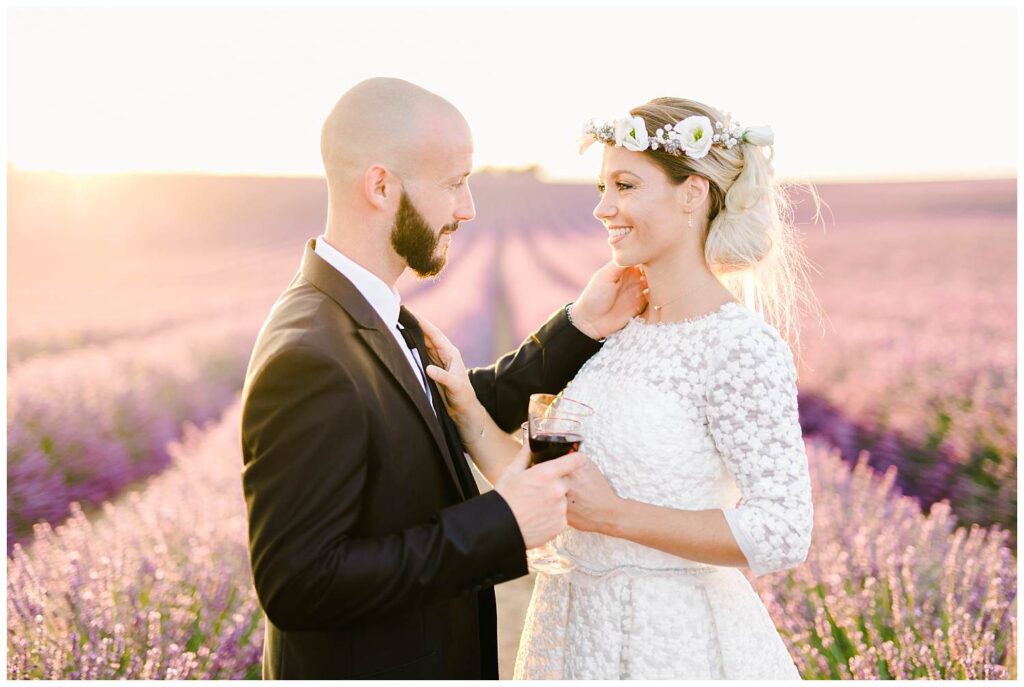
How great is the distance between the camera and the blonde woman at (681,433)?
2461 millimetres

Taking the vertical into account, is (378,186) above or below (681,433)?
above

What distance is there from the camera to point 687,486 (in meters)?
2.63

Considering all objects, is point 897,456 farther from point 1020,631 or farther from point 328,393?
point 328,393

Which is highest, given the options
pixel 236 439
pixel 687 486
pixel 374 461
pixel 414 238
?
pixel 414 238

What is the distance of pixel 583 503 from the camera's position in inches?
99.7

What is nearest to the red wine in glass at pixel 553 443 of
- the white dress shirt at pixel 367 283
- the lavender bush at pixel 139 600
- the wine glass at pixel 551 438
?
the wine glass at pixel 551 438

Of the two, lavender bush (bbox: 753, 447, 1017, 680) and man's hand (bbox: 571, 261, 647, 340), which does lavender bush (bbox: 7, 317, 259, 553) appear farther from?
lavender bush (bbox: 753, 447, 1017, 680)

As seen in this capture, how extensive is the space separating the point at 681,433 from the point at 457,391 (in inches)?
30.3

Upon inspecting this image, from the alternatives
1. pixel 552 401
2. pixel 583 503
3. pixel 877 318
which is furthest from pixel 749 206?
pixel 877 318

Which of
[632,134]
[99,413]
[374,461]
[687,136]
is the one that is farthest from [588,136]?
[99,413]

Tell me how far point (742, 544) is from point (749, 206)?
1077 mm

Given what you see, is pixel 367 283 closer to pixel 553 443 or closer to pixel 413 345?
pixel 413 345

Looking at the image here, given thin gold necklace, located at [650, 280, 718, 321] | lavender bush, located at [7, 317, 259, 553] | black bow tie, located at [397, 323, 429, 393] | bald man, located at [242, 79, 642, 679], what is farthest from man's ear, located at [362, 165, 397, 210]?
lavender bush, located at [7, 317, 259, 553]

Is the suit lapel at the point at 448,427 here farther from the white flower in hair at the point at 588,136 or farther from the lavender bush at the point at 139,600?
the lavender bush at the point at 139,600
